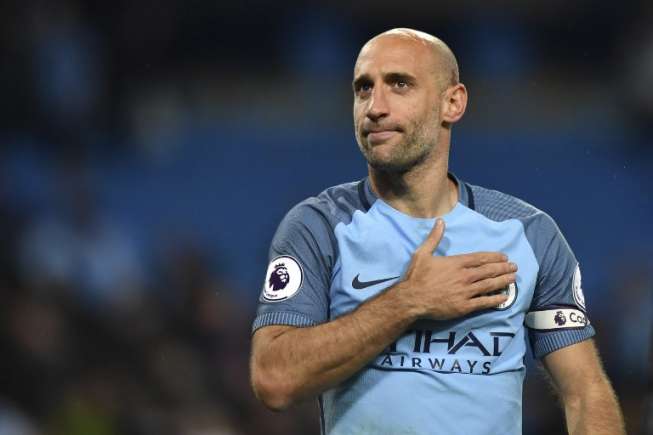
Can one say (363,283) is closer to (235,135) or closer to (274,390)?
(274,390)

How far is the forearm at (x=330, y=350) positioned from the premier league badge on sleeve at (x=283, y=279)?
5.7 inches

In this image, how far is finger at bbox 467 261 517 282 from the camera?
10.5ft

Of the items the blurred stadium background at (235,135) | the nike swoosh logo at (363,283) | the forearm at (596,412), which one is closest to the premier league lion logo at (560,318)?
the forearm at (596,412)

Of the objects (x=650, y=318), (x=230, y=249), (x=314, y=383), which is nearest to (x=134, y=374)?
(x=230, y=249)

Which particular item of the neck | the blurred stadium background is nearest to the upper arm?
the neck

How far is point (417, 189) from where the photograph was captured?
11.4 ft

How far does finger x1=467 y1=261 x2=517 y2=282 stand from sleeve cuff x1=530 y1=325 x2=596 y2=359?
316mm

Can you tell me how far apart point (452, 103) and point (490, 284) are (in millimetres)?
644

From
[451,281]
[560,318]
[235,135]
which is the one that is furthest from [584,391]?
[235,135]

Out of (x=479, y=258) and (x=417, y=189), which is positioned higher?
(x=417, y=189)

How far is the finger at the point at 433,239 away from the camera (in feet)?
10.5

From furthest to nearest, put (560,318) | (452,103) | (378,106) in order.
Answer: (452,103)
(560,318)
(378,106)

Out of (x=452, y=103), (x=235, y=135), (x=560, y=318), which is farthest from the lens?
(x=235, y=135)

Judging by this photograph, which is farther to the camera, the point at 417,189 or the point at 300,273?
the point at 417,189
